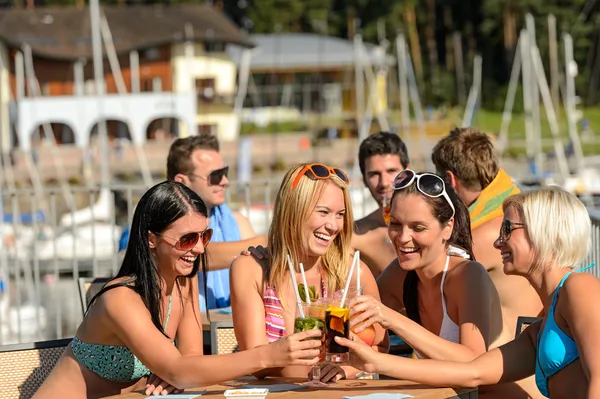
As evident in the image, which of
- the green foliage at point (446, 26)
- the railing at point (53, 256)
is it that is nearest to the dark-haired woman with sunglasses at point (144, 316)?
the railing at point (53, 256)

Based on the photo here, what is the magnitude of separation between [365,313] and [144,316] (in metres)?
0.82

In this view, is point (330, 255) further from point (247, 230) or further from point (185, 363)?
point (247, 230)

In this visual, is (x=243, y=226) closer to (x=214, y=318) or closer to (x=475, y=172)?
(x=214, y=318)

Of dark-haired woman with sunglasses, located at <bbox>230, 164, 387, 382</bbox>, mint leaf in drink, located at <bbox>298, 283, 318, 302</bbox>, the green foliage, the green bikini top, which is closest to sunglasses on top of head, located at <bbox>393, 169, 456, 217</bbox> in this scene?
dark-haired woman with sunglasses, located at <bbox>230, 164, 387, 382</bbox>

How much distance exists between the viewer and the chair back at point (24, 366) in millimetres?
4273

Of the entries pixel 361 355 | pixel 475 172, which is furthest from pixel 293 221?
pixel 475 172

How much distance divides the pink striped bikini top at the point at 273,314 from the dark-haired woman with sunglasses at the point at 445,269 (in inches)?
20.4

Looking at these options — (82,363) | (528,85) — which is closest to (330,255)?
(82,363)

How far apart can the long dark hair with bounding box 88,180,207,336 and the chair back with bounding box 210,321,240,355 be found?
2.20ft

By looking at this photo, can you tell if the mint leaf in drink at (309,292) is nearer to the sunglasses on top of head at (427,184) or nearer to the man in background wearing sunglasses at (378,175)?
the sunglasses on top of head at (427,184)

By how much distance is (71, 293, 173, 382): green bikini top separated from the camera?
153 inches

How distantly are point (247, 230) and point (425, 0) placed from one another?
6384 cm

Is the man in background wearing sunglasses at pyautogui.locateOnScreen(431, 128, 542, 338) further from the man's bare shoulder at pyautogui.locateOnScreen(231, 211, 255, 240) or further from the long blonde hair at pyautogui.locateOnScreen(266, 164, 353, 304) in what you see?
the man's bare shoulder at pyautogui.locateOnScreen(231, 211, 255, 240)

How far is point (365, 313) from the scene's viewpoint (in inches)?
139
